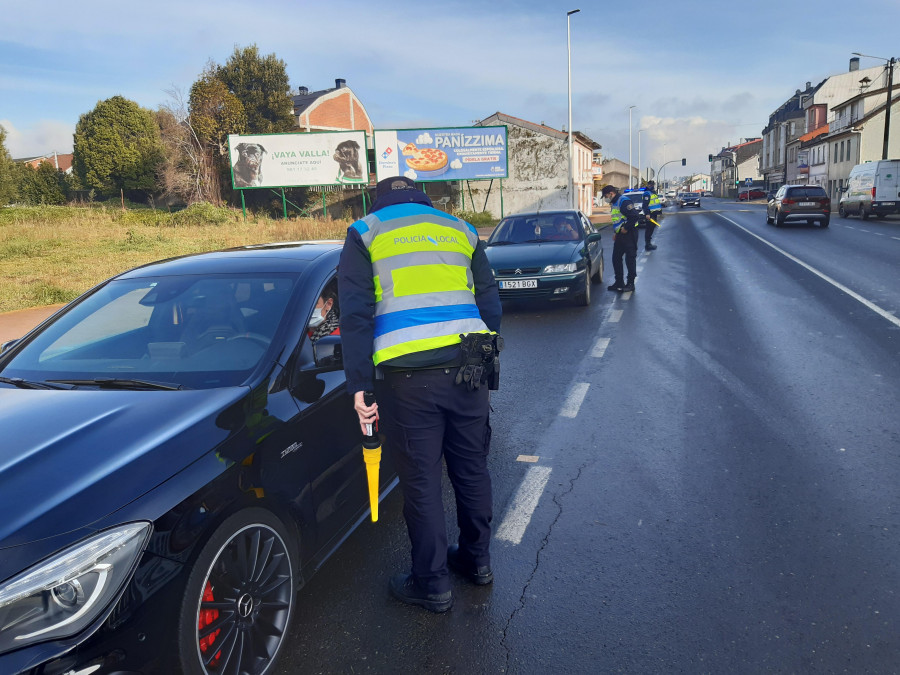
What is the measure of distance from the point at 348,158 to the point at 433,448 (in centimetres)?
3480

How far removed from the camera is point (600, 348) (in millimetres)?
8086

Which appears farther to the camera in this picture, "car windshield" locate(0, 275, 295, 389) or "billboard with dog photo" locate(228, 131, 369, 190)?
"billboard with dog photo" locate(228, 131, 369, 190)

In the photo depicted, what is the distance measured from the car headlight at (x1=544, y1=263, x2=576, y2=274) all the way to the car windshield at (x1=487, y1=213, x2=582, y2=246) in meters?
1.16

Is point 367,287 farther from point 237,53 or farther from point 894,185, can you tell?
point 237,53

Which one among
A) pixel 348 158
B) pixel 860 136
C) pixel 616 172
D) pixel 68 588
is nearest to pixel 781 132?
pixel 616 172

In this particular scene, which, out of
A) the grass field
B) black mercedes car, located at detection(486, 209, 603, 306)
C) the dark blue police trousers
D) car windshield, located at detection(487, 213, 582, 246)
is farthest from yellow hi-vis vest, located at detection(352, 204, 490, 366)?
the grass field

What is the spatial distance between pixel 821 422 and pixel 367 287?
397 centimetres

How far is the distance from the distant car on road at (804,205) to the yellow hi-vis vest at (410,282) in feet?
95.9

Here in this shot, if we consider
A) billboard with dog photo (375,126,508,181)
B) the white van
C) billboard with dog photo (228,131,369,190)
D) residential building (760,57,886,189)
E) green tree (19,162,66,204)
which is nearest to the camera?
the white van

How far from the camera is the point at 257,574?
2.50 metres

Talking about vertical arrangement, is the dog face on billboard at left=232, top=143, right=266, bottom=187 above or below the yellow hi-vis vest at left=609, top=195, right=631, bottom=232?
above

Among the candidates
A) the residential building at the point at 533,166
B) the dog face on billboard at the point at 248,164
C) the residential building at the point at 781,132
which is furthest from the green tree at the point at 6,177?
the residential building at the point at 781,132

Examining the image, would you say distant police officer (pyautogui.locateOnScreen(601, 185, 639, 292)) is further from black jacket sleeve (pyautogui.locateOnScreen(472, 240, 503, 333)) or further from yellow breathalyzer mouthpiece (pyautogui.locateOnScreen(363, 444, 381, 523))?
yellow breathalyzer mouthpiece (pyautogui.locateOnScreen(363, 444, 381, 523))

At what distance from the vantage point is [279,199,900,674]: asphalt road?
2.71 metres
